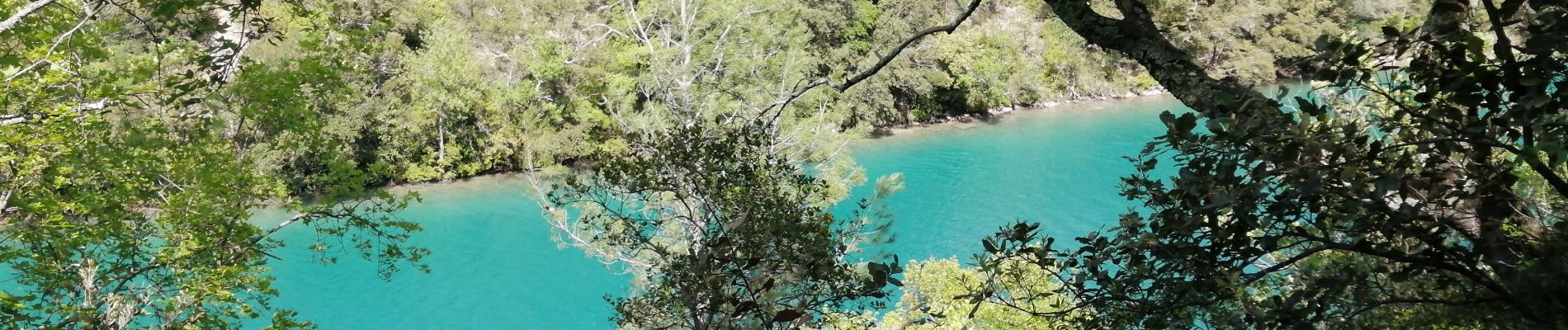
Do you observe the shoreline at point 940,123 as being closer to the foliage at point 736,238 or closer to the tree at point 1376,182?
the foliage at point 736,238

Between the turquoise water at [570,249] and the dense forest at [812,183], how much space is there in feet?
3.73

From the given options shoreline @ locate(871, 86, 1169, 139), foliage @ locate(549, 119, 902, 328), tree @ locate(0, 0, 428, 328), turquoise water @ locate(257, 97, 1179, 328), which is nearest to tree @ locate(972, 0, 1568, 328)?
foliage @ locate(549, 119, 902, 328)

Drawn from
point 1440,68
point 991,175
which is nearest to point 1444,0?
point 1440,68

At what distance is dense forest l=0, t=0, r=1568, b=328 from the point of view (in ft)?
4.79

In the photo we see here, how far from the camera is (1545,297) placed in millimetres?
1294

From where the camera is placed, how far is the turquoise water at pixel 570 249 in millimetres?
13523

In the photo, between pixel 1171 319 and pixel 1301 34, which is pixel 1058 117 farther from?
pixel 1171 319

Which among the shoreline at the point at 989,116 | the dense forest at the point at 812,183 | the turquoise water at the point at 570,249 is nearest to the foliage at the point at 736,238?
the dense forest at the point at 812,183

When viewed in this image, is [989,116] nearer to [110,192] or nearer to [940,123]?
[940,123]

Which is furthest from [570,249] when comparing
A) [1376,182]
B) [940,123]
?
[1376,182]

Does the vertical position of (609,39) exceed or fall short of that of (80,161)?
it exceeds it

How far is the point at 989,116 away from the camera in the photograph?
27.5 m

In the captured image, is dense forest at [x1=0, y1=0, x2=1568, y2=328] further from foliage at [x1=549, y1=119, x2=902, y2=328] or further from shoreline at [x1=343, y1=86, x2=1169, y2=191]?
shoreline at [x1=343, y1=86, x2=1169, y2=191]

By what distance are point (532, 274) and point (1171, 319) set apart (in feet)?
45.8
